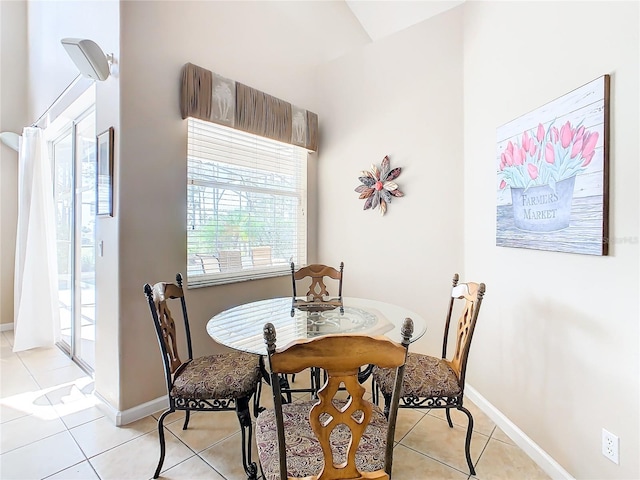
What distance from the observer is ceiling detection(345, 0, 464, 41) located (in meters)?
3.37

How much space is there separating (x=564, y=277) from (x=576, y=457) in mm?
852

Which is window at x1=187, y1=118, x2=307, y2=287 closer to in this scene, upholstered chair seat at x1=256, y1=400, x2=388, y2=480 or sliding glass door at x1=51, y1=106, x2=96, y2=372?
sliding glass door at x1=51, y1=106, x2=96, y2=372

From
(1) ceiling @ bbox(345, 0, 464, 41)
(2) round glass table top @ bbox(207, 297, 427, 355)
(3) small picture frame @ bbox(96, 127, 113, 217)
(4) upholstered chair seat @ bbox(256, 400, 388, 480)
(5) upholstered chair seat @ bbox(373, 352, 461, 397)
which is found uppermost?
(1) ceiling @ bbox(345, 0, 464, 41)

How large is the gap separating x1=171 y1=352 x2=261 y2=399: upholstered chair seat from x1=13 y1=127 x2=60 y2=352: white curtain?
251cm

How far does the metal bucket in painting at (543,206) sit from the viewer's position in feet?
5.01

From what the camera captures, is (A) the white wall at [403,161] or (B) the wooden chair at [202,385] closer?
(B) the wooden chair at [202,385]

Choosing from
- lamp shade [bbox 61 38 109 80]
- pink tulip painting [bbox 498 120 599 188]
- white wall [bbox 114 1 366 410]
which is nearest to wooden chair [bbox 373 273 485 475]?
pink tulip painting [bbox 498 120 599 188]

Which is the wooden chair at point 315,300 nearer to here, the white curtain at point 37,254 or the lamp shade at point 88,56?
the lamp shade at point 88,56

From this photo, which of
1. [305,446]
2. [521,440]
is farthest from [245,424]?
[521,440]

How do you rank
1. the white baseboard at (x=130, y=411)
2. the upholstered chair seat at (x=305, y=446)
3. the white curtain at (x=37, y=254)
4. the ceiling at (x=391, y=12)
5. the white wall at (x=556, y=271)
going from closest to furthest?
the upholstered chair seat at (x=305, y=446), the white wall at (x=556, y=271), the white baseboard at (x=130, y=411), the white curtain at (x=37, y=254), the ceiling at (x=391, y=12)

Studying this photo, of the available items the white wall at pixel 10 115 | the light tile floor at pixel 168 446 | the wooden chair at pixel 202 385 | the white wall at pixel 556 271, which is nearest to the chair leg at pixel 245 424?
the wooden chair at pixel 202 385

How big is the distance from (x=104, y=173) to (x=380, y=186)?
2136 millimetres

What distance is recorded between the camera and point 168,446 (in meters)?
1.81

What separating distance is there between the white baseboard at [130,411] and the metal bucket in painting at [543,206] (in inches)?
102
